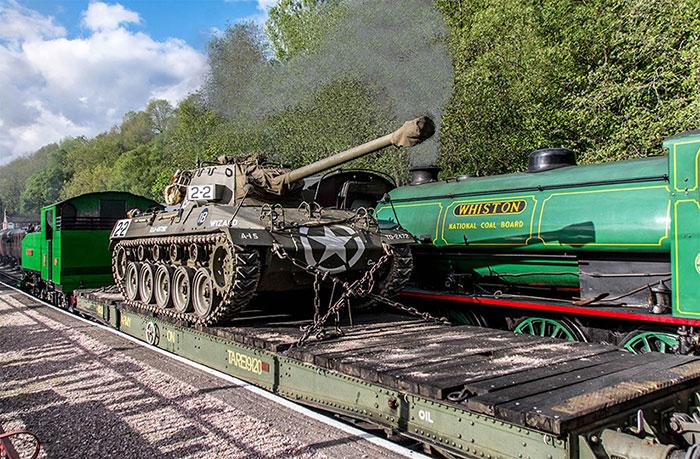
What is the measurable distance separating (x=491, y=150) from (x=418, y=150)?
2387 millimetres

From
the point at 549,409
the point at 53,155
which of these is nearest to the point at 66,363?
the point at 549,409

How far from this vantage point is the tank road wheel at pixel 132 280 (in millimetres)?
9930

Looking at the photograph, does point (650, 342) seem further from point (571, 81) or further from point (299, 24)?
point (299, 24)

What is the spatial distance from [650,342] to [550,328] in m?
1.48

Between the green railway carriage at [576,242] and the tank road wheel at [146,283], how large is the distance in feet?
14.6

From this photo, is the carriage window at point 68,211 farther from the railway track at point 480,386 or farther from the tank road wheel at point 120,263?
the railway track at point 480,386

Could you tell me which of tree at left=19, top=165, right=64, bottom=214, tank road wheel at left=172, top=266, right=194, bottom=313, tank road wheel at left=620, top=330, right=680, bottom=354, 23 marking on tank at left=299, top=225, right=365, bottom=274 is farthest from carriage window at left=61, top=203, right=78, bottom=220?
tree at left=19, top=165, right=64, bottom=214

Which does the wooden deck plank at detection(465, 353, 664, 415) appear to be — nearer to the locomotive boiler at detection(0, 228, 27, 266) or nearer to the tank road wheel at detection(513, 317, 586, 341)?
the tank road wheel at detection(513, 317, 586, 341)

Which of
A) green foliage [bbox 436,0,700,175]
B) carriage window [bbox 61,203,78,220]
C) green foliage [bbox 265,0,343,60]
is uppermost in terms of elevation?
green foliage [bbox 265,0,343,60]

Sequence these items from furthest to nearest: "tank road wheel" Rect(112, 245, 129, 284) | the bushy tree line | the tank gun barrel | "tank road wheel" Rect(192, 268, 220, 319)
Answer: the bushy tree line → "tank road wheel" Rect(112, 245, 129, 284) → "tank road wheel" Rect(192, 268, 220, 319) → the tank gun barrel

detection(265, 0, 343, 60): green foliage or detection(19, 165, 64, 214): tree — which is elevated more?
detection(265, 0, 343, 60): green foliage

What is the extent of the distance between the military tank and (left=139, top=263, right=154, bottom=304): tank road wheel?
2 cm

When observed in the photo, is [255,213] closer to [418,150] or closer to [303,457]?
[303,457]

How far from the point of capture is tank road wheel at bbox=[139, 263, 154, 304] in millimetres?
9484
